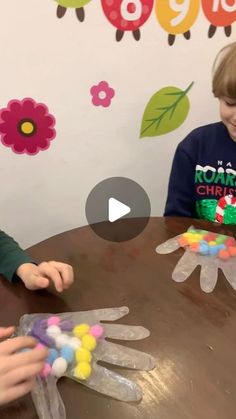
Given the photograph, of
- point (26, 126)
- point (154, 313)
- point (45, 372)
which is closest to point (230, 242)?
point (154, 313)

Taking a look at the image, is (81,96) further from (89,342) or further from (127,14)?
(89,342)

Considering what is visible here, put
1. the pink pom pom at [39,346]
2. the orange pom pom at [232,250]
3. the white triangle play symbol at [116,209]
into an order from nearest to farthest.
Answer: the pink pom pom at [39,346], the orange pom pom at [232,250], the white triangle play symbol at [116,209]

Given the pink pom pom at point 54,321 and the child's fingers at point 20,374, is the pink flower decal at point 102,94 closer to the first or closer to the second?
the pink pom pom at point 54,321

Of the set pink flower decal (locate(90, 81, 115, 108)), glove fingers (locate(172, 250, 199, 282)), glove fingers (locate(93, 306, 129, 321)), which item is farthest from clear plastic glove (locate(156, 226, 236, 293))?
pink flower decal (locate(90, 81, 115, 108))

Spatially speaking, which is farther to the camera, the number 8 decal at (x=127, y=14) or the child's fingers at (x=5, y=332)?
the number 8 decal at (x=127, y=14)

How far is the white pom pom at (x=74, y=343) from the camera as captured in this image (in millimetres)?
687

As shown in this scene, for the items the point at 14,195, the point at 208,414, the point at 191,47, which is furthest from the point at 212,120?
the point at 208,414

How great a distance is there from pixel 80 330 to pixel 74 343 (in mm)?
33

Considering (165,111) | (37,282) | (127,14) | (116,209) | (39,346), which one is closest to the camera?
(39,346)

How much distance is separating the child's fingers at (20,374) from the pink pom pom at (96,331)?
0.45 ft

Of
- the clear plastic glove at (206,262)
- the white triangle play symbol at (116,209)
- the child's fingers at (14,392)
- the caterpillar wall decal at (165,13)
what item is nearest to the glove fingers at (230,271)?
the clear plastic glove at (206,262)

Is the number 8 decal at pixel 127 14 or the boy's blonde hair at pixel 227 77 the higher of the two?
the number 8 decal at pixel 127 14

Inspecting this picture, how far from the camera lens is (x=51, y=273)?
2.69ft

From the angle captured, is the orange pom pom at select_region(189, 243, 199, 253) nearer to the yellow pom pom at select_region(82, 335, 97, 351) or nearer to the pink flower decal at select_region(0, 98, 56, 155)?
the yellow pom pom at select_region(82, 335, 97, 351)
